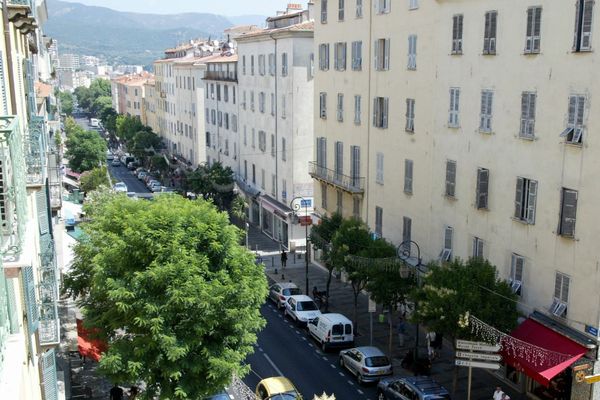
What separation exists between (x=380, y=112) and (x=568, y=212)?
15.1 m

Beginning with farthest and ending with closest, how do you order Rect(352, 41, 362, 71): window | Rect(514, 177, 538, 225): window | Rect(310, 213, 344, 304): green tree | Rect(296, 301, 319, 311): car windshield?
Rect(352, 41, 362, 71): window → Rect(310, 213, 344, 304): green tree → Rect(296, 301, 319, 311): car windshield → Rect(514, 177, 538, 225): window

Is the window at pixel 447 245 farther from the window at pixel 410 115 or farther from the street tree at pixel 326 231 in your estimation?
the street tree at pixel 326 231

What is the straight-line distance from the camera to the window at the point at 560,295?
77.7 feet

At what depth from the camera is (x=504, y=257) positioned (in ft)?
88.3

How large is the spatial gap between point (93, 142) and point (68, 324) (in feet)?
168

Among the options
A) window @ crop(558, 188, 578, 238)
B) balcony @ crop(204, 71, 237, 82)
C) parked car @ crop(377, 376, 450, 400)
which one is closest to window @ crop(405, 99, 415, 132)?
window @ crop(558, 188, 578, 238)

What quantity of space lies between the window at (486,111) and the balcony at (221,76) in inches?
1458

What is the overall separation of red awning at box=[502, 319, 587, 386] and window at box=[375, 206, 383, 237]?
13518 millimetres

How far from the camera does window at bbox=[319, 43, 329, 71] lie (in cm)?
4238

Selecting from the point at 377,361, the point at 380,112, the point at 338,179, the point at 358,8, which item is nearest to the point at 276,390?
the point at 377,361

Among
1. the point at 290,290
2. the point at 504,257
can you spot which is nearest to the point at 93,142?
the point at 290,290

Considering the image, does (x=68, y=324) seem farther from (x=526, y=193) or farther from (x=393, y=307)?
(x=526, y=193)

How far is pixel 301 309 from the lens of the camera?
35.1m

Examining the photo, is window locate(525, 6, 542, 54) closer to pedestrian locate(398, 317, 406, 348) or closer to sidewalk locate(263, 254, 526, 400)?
sidewalk locate(263, 254, 526, 400)
